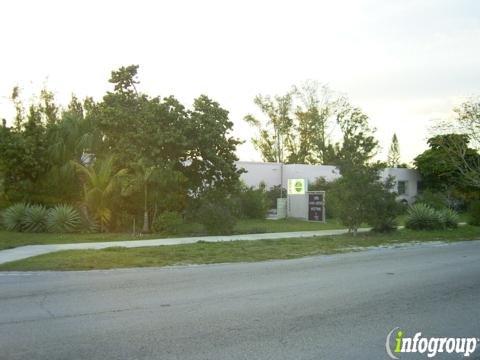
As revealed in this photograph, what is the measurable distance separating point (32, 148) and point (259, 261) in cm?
1322

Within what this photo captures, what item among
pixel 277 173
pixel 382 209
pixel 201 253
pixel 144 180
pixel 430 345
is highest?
pixel 277 173

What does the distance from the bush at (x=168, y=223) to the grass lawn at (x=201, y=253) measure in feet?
12.9

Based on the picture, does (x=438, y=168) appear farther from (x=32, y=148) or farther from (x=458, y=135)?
(x=32, y=148)

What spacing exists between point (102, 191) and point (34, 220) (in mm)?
2842

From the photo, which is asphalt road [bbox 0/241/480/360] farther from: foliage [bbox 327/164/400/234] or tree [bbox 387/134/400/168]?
tree [bbox 387/134/400/168]

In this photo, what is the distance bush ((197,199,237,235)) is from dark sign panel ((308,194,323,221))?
9305 millimetres

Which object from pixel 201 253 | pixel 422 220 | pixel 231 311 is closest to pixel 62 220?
pixel 201 253

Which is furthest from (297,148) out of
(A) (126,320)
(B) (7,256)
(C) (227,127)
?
(A) (126,320)

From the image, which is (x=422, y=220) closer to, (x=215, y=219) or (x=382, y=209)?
(x=382, y=209)

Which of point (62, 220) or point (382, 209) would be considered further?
point (382, 209)

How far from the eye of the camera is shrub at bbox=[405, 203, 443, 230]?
25.1 metres

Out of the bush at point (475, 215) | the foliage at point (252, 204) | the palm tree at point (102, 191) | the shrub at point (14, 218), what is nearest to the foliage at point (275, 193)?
the foliage at point (252, 204)

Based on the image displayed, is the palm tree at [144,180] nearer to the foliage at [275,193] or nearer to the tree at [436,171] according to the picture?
the foliage at [275,193]

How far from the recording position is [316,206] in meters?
30.3
